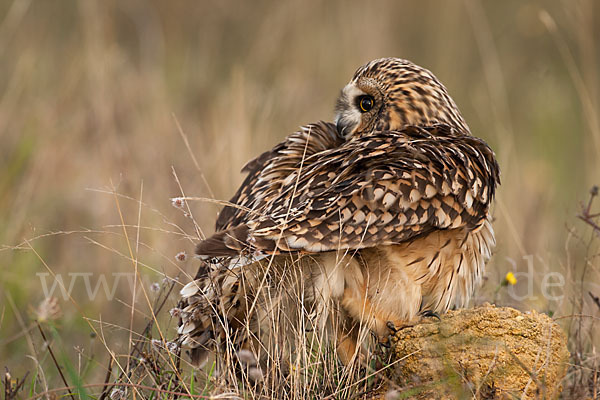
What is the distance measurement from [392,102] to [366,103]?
0.57 feet

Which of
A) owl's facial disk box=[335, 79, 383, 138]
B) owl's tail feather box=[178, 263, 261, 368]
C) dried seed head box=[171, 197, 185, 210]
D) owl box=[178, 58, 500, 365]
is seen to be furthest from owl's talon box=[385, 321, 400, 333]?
owl's facial disk box=[335, 79, 383, 138]

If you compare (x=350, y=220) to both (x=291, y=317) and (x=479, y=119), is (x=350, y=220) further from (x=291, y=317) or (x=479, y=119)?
(x=479, y=119)

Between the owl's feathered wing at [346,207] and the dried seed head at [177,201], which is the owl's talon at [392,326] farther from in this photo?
the dried seed head at [177,201]

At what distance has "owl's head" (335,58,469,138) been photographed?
432 centimetres

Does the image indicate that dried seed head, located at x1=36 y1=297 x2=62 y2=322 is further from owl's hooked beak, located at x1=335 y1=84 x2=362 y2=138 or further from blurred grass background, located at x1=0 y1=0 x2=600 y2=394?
owl's hooked beak, located at x1=335 y1=84 x2=362 y2=138

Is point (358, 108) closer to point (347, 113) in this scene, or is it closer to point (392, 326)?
point (347, 113)

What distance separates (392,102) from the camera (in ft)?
14.3

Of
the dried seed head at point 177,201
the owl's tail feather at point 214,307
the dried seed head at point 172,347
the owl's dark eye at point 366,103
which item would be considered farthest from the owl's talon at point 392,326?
the owl's dark eye at point 366,103

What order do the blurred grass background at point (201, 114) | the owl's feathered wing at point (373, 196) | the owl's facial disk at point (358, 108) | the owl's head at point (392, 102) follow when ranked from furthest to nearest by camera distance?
1. the blurred grass background at point (201, 114)
2. the owl's facial disk at point (358, 108)
3. the owl's head at point (392, 102)
4. the owl's feathered wing at point (373, 196)

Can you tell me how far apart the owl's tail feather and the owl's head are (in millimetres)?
1227

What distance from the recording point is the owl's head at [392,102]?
4.32m

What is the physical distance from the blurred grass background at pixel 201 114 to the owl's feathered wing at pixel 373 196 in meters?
0.45

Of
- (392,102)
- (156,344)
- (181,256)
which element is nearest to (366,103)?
(392,102)

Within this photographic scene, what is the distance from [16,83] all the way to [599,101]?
23.7 feet
